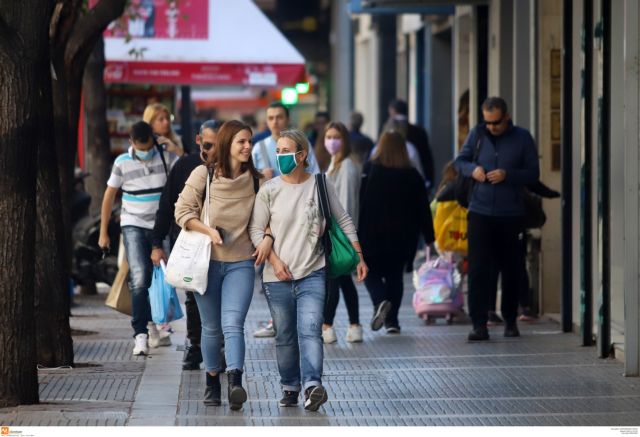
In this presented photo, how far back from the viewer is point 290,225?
29.7 feet

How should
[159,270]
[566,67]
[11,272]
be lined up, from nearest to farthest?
1. [11,272]
2. [159,270]
3. [566,67]

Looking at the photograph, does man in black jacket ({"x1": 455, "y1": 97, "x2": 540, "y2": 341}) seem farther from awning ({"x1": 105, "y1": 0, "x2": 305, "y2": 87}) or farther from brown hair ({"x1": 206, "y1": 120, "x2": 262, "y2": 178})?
awning ({"x1": 105, "y1": 0, "x2": 305, "y2": 87})

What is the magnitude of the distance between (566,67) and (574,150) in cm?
71

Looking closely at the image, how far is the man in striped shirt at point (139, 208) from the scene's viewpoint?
11.8 metres

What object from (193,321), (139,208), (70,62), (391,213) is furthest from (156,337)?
(70,62)

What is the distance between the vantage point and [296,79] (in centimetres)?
2106

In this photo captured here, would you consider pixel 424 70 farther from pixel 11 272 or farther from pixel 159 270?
pixel 11 272

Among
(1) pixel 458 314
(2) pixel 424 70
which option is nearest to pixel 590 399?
(1) pixel 458 314

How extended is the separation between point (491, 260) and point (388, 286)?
0.97 m

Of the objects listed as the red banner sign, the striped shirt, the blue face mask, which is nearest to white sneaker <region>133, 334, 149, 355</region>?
the striped shirt

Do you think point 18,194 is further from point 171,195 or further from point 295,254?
point 171,195

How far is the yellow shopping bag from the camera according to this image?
552 inches

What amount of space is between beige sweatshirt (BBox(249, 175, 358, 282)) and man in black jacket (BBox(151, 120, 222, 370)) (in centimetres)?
104

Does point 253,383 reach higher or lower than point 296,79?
lower
